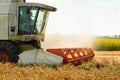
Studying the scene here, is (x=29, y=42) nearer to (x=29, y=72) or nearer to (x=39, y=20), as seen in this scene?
(x=39, y=20)

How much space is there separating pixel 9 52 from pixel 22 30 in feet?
3.23

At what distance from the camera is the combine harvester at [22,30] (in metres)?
13.4

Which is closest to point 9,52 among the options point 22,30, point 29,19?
point 22,30

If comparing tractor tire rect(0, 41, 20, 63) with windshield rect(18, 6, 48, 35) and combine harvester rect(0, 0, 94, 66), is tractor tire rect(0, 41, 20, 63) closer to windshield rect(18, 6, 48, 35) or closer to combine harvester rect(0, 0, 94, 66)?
combine harvester rect(0, 0, 94, 66)

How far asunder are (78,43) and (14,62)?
587cm

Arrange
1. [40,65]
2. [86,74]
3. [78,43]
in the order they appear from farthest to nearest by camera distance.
→ [78,43] → [40,65] → [86,74]

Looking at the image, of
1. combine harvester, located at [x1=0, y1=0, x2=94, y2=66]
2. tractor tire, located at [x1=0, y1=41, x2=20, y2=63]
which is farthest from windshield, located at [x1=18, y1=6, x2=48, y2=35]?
tractor tire, located at [x1=0, y1=41, x2=20, y2=63]

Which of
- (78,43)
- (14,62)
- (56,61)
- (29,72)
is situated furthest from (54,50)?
(78,43)

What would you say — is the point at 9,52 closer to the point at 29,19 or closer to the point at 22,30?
the point at 22,30

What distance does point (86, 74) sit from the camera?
33.8ft

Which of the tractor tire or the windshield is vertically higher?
the windshield

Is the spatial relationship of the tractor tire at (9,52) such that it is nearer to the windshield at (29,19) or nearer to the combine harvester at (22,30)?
the combine harvester at (22,30)

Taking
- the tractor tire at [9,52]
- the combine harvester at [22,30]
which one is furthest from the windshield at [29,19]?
the tractor tire at [9,52]

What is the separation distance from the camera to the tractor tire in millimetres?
13336
